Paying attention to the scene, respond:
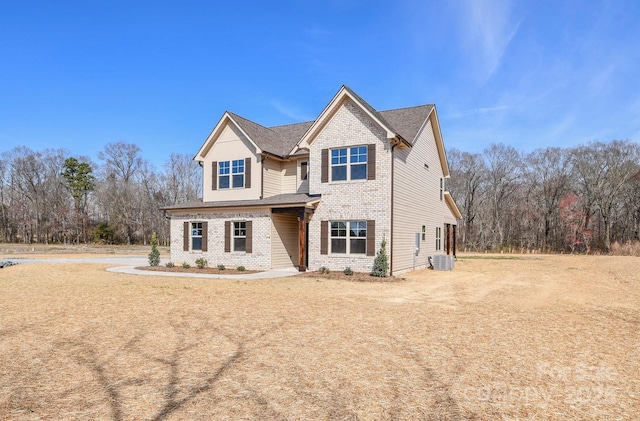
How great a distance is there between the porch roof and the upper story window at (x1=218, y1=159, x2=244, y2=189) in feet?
3.26

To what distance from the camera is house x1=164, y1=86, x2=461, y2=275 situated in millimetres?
17547

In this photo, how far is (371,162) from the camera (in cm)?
1756

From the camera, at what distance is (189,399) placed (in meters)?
4.46

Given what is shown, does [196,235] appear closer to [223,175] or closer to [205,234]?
[205,234]

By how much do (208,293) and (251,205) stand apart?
7196 millimetres

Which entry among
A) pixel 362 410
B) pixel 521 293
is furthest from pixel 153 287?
pixel 521 293

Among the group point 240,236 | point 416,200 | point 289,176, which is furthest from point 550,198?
point 240,236

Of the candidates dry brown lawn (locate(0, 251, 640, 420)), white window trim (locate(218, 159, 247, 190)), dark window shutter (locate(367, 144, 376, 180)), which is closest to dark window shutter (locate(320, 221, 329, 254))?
dark window shutter (locate(367, 144, 376, 180))

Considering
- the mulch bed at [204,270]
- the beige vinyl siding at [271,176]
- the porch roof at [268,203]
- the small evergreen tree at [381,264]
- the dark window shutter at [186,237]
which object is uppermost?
the beige vinyl siding at [271,176]

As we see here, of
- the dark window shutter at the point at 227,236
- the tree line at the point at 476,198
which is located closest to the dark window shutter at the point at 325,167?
the dark window shutter at the point at 227,236

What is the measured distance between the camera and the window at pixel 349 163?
58.7 ft

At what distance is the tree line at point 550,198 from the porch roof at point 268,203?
106ft

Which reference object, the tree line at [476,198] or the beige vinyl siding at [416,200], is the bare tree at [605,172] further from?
the beige vinyl siding at [416,200]

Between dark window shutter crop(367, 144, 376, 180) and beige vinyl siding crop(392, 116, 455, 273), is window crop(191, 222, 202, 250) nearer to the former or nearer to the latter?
dark window shutter crop(367, 144, 376, 180)
